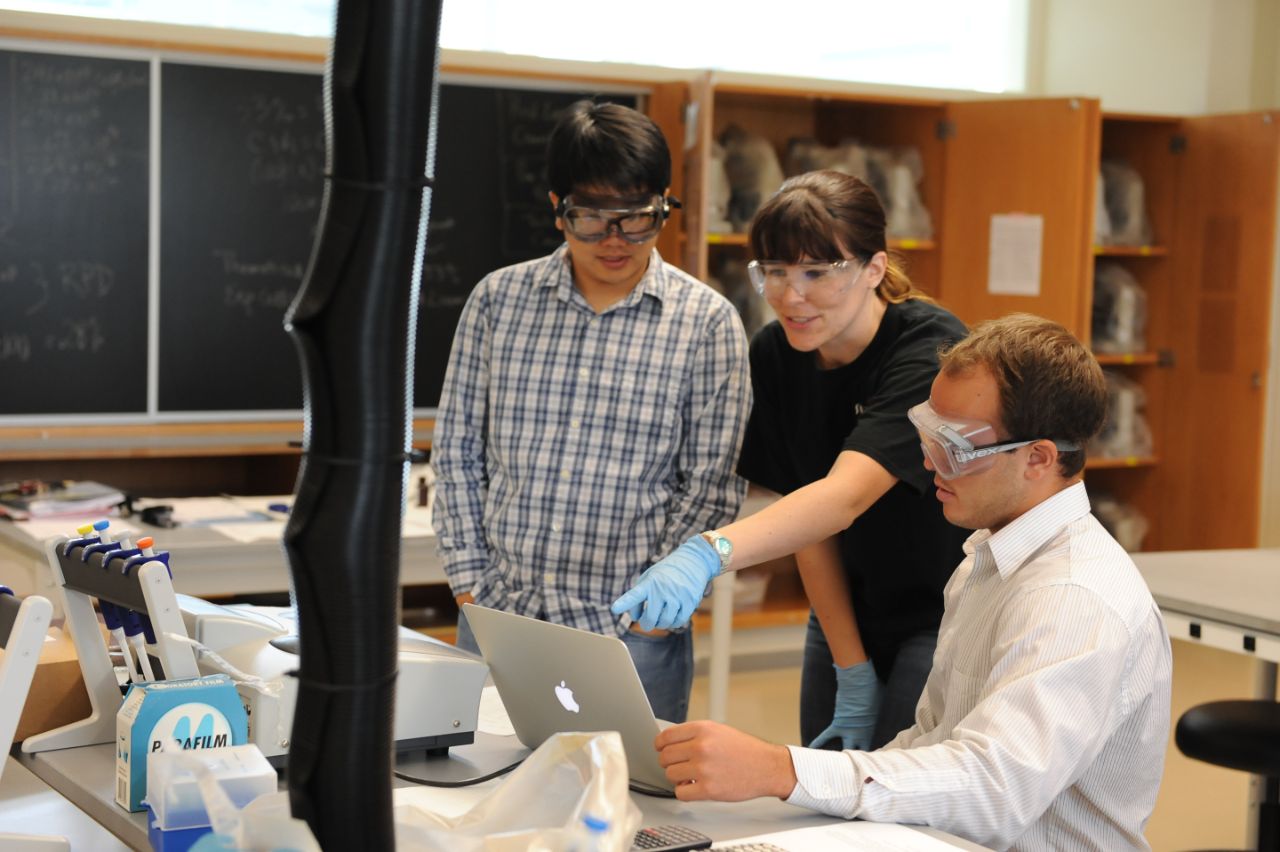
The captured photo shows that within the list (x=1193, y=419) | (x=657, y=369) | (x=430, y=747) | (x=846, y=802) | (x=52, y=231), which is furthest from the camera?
(x=1193, y=419)

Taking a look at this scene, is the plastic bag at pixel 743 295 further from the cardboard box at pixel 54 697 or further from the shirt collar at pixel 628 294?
the cardboard box at pixel 54 697

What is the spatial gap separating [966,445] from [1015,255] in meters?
3.26

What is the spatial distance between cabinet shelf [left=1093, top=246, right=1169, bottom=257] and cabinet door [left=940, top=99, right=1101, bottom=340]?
476 millimetres

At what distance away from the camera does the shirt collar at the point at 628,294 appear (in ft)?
7.13

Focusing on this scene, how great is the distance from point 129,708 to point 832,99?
3.90 m

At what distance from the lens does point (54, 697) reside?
1744mm

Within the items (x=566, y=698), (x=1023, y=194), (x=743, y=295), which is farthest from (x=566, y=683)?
(x=1023, y=194)

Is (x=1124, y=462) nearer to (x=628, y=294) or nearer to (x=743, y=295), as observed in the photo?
(x=743, y=295)

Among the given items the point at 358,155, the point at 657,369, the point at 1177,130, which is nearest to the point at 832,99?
the point at 1177,130

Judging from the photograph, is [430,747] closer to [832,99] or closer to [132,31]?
[132,31]

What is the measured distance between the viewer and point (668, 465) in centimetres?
216

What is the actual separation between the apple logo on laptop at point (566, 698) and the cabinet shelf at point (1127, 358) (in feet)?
12.9

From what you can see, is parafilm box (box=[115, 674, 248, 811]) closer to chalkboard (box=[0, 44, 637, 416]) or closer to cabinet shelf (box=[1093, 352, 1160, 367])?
chalkboard (box=[0, 44, 637, 416])

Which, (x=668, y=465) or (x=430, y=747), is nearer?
(x=430, y=747)
